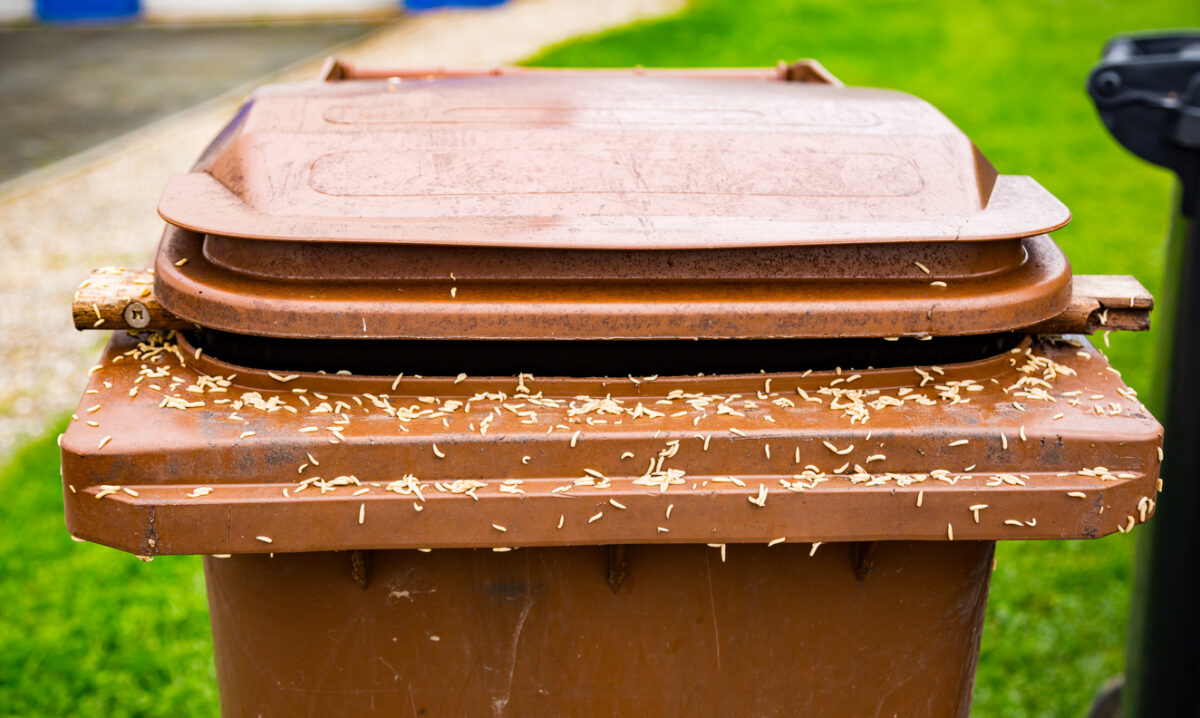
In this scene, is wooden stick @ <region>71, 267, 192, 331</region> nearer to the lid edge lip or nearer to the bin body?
the lid edge lip

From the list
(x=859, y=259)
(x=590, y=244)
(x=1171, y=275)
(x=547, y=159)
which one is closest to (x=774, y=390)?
(x=859, y=259)

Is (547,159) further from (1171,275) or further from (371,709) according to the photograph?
(1171,275)

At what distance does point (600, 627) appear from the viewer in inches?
77.9

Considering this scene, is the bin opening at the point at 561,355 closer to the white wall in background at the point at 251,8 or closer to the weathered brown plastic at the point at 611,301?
the weathered brown plastic at the point at 611,301

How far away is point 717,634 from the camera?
199 cm

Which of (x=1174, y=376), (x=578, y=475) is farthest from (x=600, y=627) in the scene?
(x=1174, y=376)

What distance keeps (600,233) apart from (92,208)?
24.2 ft

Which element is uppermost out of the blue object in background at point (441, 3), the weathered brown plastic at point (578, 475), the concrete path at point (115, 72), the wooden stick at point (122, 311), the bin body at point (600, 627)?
the wooden stick at point (122, 311)

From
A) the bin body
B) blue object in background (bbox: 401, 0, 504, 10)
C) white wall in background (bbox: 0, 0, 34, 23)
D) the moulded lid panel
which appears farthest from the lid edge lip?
white wall in background (bbox: 0, 0, 34, 23)

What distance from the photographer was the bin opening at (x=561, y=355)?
1918 millimetres

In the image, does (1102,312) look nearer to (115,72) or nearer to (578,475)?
(578,475)

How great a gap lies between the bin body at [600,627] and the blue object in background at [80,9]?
15015 mm

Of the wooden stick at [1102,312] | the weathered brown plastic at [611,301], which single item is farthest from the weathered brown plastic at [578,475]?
A: the wooden stick at [1102,312]

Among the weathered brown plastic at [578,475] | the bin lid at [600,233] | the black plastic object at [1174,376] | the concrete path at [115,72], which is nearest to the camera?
the weathered brown plastic at [578,475]
